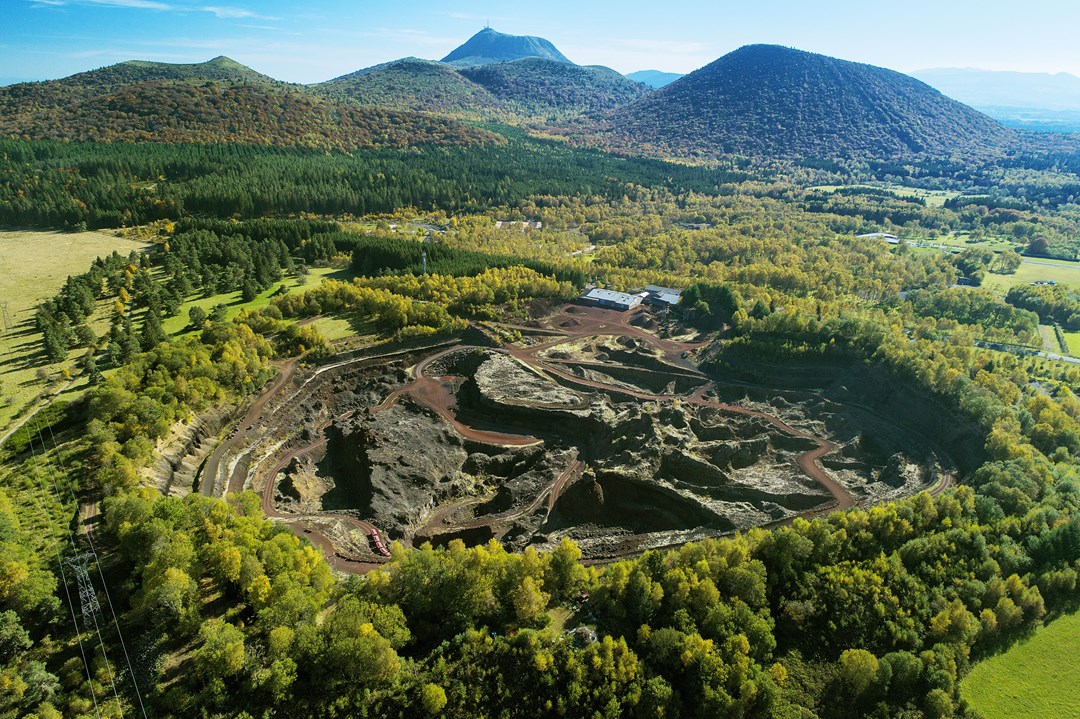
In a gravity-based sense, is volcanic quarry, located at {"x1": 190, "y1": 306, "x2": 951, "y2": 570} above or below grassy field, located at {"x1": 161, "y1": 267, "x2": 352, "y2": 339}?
below

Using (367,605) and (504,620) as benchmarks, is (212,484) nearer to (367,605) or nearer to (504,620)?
(367,605)

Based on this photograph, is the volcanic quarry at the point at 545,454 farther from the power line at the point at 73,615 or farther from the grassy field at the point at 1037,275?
the grassy field at the point at 1037,275

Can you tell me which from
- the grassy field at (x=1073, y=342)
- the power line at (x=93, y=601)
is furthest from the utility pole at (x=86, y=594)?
the grassy field at (x=1073, y=342)

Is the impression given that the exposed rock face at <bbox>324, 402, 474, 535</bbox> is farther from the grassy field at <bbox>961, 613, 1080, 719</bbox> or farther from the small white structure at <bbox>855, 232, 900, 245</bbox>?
the small white structure at <bbox>855, 232, 900, 245</bbox>

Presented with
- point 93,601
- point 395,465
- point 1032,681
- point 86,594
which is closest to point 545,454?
point 395,465

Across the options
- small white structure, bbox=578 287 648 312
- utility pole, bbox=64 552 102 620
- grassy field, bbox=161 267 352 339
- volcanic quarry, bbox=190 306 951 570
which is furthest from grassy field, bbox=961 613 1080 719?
grassy field, bbox=161 267 352 339

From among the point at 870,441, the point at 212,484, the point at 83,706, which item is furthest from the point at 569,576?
the point at 870,441

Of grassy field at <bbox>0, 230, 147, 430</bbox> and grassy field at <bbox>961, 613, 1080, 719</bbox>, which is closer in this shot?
grassy field at <bbox>961, 613, 1080, 719</bbox>

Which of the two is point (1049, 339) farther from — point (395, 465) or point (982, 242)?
point (395, 465)
